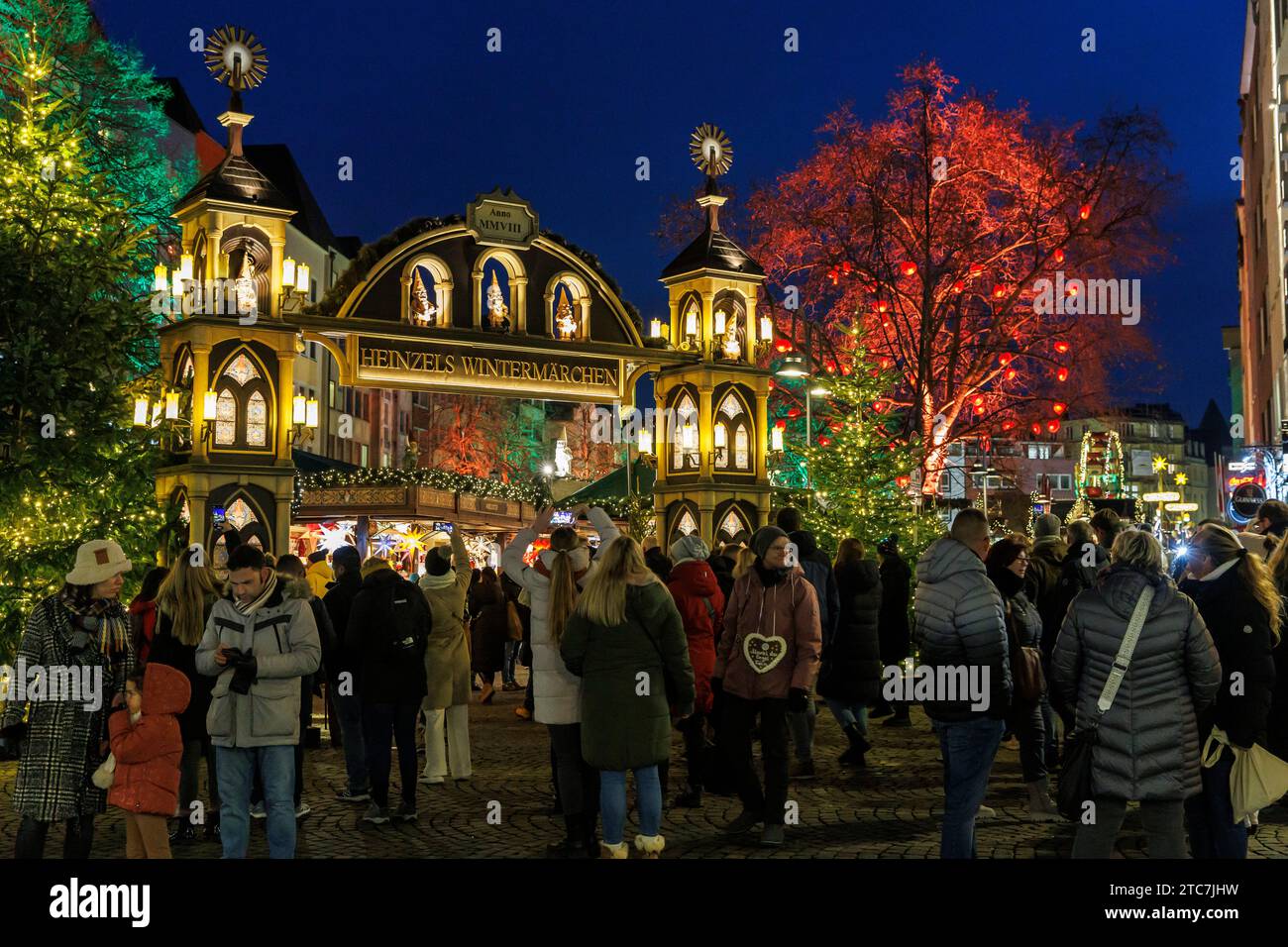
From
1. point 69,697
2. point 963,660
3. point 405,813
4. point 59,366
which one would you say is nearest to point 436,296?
point 59,366

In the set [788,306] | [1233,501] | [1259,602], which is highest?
[788,306]

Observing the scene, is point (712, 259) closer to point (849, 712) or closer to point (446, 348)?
point (446, 348)

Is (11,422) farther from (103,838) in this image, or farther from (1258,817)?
(1258,817)

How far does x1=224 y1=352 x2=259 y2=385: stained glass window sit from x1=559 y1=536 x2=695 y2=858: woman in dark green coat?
1374 cm

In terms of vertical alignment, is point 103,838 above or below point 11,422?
below

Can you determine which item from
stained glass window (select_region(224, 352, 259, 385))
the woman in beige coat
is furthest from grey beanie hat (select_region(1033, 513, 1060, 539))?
stained glass window (select_region(224, 352, 259, 385))

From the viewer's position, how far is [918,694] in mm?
7980

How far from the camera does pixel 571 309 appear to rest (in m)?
24.5

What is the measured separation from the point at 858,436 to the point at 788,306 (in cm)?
948

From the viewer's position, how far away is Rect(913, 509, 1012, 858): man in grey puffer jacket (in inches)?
277

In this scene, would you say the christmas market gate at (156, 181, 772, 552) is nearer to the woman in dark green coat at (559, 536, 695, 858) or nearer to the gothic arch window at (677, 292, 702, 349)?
the gothic arch window at (677, 292, 702, 349)

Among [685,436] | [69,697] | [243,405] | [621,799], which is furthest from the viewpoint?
[685,436]

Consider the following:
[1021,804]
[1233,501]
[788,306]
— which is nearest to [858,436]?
[1233,501]

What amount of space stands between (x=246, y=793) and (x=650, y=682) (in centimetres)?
221
